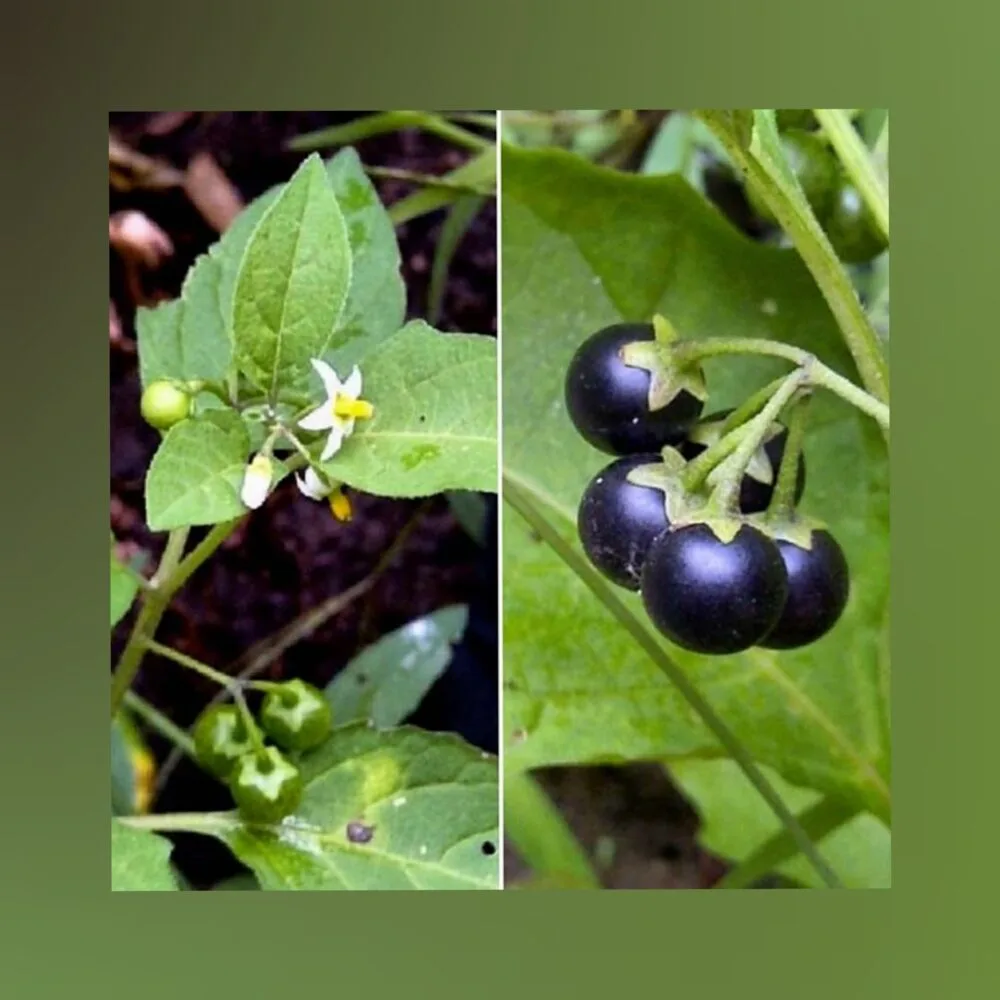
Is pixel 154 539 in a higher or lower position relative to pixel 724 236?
lower

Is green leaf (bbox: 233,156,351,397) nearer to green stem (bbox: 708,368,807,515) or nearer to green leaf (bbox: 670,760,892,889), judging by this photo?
green stem (bbox: 708,368,807,515)

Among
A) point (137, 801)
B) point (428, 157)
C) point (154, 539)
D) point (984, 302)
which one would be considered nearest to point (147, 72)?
point (428, 157)

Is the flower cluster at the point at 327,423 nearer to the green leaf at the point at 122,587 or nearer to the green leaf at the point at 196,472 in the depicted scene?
the green leaf at the point at 196,472

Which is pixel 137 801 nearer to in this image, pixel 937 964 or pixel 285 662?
pixel 285 662

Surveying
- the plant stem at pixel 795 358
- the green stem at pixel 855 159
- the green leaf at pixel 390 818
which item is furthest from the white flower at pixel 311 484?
the green stem at pixel 855 159

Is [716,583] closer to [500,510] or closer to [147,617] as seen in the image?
[500,510]

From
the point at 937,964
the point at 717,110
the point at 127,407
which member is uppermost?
the point at 717,110
